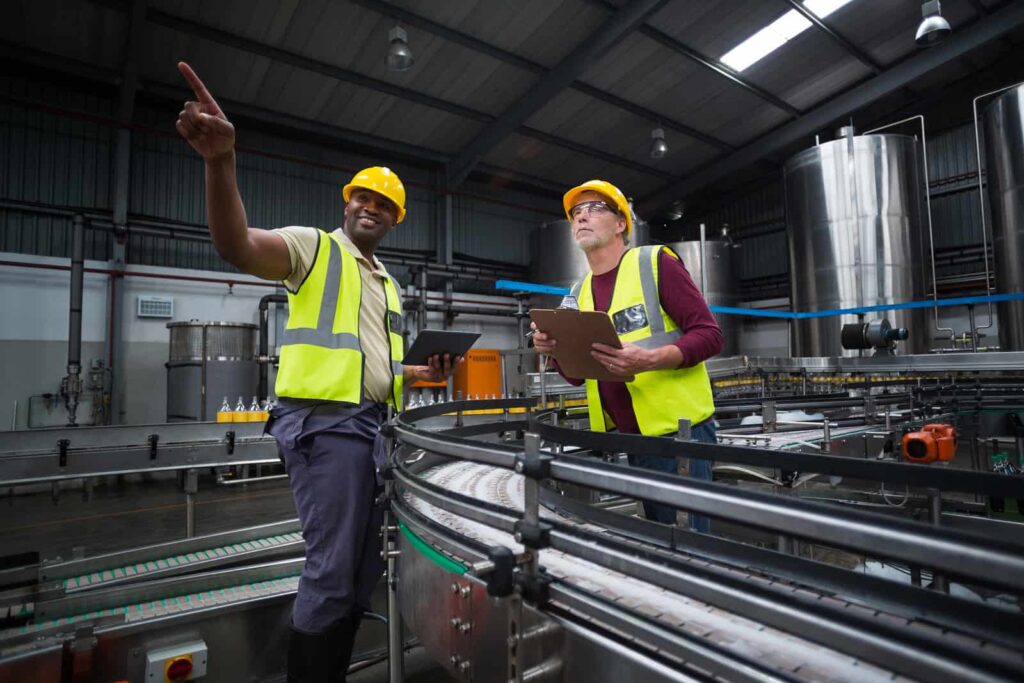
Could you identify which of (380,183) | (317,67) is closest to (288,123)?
(317,67)

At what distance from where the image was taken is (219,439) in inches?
113

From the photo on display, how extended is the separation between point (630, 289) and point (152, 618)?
198 centimetres

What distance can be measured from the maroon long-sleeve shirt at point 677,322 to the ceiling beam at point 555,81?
218 inches

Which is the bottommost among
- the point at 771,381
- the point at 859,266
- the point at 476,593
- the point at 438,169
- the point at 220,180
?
the point at 476,593

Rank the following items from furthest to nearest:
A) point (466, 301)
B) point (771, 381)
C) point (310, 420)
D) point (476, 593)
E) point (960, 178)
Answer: point (466, 301), point (960, 178), point (771, 381), point (310, 420), point (476, 593)

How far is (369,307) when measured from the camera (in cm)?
186

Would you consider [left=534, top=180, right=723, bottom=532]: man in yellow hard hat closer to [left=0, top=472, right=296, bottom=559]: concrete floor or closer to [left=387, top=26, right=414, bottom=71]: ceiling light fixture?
[left=0, top=472, right=296, bottom=559]: concrete floor

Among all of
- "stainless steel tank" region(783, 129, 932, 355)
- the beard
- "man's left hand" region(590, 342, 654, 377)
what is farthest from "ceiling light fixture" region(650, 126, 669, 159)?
"man's left hand" region(590, 342, 654, 377)

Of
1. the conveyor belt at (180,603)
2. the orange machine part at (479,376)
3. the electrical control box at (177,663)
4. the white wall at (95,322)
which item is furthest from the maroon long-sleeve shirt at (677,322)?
the white wall at (95,322)

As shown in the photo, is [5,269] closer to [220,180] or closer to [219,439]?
[219,439]

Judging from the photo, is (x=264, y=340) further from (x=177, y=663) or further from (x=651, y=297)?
(x=651, y=297)

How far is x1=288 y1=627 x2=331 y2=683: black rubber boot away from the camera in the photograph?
147 cm

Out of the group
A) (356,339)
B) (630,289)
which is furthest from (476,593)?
(630,289)

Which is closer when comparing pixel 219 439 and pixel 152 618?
pixel 152 618
